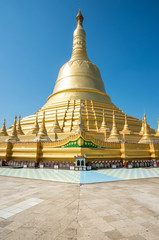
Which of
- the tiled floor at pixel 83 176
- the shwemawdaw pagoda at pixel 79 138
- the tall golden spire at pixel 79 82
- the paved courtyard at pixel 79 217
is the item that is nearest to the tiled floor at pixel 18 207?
the paved courtyard at pixel 79 217

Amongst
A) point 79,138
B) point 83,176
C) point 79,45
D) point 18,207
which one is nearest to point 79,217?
point 18,207

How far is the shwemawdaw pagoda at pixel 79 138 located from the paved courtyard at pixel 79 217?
26.4 feet

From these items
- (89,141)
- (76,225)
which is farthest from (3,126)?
(76,225)

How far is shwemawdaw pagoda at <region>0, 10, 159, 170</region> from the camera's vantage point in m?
14.5

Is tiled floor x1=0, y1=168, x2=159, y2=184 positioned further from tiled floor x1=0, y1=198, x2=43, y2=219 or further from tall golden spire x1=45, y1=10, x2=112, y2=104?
tall golden spire x1=45, y1=10, x2=112, y2=104

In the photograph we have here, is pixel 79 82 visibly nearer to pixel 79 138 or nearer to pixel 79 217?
pixel 79 138

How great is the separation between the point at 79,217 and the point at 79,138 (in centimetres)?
1066

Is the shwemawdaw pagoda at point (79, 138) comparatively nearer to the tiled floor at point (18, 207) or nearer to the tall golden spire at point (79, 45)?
the tall golden spire at point (79, 45)

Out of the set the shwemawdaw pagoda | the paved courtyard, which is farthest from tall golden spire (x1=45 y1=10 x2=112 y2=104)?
the paved courtyard

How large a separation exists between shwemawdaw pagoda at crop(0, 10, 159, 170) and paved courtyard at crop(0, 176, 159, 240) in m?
8.04

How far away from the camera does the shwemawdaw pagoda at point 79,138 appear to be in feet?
47.7

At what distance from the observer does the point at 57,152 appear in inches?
594

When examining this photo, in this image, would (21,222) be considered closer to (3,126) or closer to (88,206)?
(88,206)

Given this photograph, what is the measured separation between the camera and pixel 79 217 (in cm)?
371
